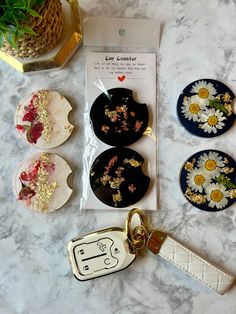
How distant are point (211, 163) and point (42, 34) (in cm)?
38

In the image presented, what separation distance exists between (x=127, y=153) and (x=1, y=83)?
278mm

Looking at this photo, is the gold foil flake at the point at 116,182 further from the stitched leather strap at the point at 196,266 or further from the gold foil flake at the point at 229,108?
the gold foil flake at the point at 229,108

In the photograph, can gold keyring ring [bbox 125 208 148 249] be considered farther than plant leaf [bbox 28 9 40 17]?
Yes

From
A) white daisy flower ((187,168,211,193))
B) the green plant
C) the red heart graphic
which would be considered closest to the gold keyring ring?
white daisy flower ((187,168,211,193))

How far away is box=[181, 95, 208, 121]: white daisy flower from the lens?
0.86m

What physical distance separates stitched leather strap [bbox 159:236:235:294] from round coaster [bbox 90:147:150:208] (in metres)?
0.11

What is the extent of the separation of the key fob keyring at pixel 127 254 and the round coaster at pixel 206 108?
0.68 feet

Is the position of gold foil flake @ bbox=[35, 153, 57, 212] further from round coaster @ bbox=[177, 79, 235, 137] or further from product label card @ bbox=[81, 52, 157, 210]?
round coaster @ bbox=[177, 79, 235, 137]

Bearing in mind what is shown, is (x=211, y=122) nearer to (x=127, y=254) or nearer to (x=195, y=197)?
(x=195, y=197)

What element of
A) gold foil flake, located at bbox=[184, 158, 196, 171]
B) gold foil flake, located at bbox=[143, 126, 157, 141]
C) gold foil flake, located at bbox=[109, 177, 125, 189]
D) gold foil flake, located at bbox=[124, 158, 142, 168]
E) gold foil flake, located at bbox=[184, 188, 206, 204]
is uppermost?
gold foil flake, located at bbox=[143, 126, 157, 141]

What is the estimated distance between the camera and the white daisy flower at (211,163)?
2.78 feet

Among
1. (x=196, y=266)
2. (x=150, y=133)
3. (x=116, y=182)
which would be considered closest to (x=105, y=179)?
(x=116, y=182)

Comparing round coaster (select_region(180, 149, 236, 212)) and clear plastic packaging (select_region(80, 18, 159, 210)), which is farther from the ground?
clear plastic packaging (select_region(80, 18, 159, 210))

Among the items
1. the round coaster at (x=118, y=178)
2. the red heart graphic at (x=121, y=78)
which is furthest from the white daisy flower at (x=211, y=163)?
the red heart graphic at (x=121, y=78)
